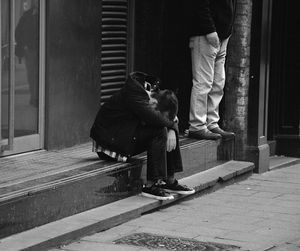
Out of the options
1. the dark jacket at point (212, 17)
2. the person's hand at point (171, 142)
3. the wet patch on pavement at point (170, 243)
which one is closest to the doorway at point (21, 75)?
the person's hand at point (171, 142)

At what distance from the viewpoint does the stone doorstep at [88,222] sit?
252 inches

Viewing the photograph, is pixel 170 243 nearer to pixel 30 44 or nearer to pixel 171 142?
pixel 171 142

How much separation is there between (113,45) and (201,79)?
104cm

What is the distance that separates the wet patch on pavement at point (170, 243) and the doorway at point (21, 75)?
1605 mm

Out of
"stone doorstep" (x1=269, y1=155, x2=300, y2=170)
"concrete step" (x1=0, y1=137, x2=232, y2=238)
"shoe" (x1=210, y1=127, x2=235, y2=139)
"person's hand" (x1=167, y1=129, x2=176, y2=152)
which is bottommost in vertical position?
"stone doorstep" (x1=269, y1=155, x2=300, y2=170)

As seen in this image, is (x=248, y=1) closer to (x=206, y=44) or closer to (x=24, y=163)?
(x=206, y=44)

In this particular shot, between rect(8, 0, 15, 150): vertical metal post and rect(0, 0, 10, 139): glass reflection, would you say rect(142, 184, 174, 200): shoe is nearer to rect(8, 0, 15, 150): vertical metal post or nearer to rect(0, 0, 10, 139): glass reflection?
rect(8, 0, 15, 150): vertical metal post

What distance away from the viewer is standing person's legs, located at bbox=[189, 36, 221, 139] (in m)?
9.54

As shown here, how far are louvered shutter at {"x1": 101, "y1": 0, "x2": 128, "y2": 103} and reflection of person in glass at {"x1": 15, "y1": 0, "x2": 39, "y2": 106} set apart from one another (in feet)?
3.74

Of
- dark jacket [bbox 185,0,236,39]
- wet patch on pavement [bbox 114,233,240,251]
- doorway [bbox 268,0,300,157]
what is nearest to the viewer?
wet patch on pavement [bbox 114,233,240,251]

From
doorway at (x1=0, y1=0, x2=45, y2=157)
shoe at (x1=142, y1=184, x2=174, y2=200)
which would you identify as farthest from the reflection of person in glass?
shoe at (x1=142, y1=184, x2=174, y2=200)

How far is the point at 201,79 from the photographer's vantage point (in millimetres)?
9594

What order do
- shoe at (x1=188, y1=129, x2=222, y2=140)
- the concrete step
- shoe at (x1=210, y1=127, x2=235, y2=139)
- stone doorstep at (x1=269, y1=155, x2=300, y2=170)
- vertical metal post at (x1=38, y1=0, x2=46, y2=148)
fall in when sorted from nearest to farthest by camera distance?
the concrete step < vertical metal post at (x1=38, y1=0, x2=46, y2=148) < shoe at (x1=188, y1=129, x2=222, y2=140) < shoe at (x1=210, y1=127, x2=235, y2=139) < stone doorstep at (x1=269, y1=155, x2=300, y2=170)

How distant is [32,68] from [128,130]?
1.23m
